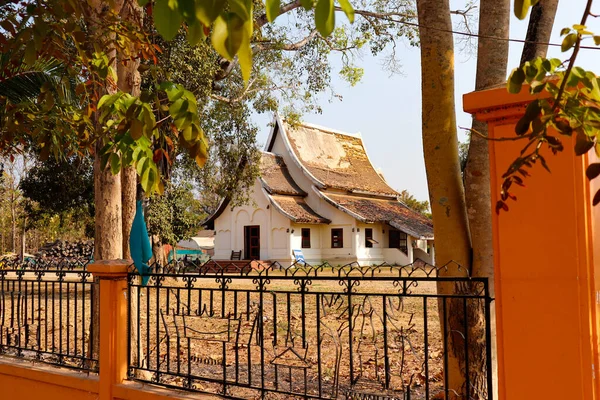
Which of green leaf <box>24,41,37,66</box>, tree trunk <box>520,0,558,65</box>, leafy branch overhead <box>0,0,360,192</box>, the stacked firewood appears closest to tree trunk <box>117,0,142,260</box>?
leafy branch overhead <box>0,0,360,192</box>

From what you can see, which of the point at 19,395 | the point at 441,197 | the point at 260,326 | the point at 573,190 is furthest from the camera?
the point at 19,395

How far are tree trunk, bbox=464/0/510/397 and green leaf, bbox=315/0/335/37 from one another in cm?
279

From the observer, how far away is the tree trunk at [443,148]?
4.44 m

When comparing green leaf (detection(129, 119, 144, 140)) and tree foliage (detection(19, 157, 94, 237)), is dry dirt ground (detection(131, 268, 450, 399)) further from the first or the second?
tree foliage (detection(19, 157, 94, 237))

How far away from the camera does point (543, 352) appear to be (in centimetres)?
272

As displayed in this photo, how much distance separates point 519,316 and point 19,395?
4.65 metres

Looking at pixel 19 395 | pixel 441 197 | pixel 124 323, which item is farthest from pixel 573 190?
pixel 19 395

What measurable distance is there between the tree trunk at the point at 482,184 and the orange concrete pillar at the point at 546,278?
3.86ft

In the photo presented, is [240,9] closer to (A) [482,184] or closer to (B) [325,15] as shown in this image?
(B) [325,15]

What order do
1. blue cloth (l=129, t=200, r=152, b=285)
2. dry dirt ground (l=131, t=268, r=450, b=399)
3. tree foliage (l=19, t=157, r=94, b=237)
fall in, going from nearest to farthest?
1. dry dirt ground (l=131, t=268, r=450, b=399)
2. blue cloth (l=129, t=200, r=152, b=285)
3. tree foliage (l=19, t=157, r=94, b=237)

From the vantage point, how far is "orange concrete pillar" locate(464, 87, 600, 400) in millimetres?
2646

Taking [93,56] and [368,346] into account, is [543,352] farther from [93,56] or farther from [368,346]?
[368,346]

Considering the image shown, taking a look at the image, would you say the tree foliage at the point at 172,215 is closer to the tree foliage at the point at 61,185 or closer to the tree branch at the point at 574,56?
the tree foliage at the point at 61,185

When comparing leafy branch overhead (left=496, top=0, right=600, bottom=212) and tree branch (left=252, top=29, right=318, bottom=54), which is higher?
tree branch (left=252, top=29, right=318, bottom=54)
